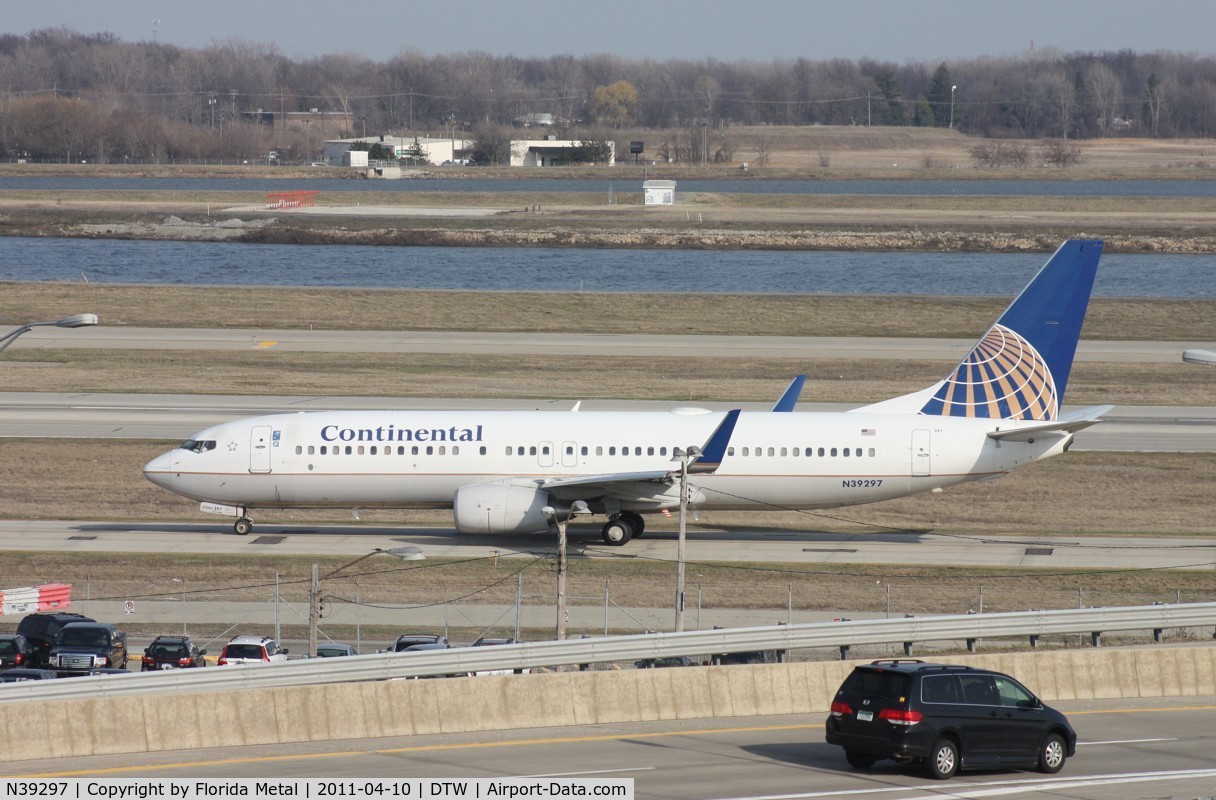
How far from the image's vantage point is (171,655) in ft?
107

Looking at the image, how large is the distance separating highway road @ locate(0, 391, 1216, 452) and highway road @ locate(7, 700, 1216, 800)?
3564cm

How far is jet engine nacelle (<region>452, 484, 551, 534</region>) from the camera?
43.4 meters

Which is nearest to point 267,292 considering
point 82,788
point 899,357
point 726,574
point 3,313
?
point 3,313

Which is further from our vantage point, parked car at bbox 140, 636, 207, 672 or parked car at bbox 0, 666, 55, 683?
parked car at bbox 140, 636, 207, 672

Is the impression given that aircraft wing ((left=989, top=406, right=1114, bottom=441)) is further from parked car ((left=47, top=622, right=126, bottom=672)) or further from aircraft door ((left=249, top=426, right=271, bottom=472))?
parked car ((left=47, top=622, right=126, bottom=672))

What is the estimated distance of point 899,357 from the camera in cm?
7762

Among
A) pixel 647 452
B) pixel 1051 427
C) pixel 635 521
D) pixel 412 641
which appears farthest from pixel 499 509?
pixel 1051 427

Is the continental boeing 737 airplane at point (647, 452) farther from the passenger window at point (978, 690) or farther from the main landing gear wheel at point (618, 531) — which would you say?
the passenger window at point (978, 690)

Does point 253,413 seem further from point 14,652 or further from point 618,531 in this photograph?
point 14,652

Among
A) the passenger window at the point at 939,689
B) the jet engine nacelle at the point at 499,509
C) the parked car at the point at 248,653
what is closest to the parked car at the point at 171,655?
the parked car at the point at 248,653

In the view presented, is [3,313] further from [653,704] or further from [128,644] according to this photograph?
[653,704]

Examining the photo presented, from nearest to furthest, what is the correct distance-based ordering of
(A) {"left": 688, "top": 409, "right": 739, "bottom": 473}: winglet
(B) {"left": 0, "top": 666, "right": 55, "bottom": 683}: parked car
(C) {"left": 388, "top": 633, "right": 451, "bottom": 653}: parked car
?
1. (B) {"left": 0, "top": 666, "right": 55, "bottom": 683}: parked car
2. (C) {"left": 388, "top": 633, "right": 451, "bottom": 653}: parked car
3. (A) {"left": 688, "top": 409, "right": 739, "bottom": 473}: winglet

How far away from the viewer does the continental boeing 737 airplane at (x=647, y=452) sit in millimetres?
44219

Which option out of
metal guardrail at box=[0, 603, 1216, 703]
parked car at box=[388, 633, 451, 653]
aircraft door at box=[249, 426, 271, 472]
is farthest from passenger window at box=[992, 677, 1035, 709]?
aircraft door at box=[249, 426, 271, 472]
